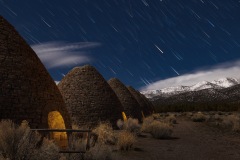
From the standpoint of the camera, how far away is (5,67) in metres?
11.1

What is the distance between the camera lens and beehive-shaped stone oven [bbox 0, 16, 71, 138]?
10773 millimetres

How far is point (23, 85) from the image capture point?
37.0 feet

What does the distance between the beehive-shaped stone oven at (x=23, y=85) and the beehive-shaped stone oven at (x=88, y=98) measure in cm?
737

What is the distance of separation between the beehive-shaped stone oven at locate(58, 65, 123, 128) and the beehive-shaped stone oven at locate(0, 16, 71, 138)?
737 centimetres

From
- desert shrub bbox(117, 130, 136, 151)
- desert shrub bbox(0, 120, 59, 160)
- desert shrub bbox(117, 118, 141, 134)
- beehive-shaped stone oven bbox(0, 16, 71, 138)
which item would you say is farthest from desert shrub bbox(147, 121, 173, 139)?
desert shrub bbox(0, 120, 59, 160)

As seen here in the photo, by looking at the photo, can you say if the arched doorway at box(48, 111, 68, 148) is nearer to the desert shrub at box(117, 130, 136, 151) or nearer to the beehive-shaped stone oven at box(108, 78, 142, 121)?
the desert shrub at box(117, 130, 136, 151)

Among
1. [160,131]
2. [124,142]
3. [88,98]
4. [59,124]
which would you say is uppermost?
[88,98]

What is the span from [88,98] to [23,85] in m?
10.0

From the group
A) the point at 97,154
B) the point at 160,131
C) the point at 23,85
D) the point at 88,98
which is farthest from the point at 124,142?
the point at 88,98

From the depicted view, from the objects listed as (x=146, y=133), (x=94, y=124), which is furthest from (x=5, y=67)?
(x=146, y=133)

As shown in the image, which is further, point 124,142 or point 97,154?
point 124,142

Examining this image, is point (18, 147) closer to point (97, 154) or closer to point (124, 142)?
point (97, 154)

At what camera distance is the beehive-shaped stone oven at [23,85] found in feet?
35.3

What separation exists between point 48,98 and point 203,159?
6494 millimetres
